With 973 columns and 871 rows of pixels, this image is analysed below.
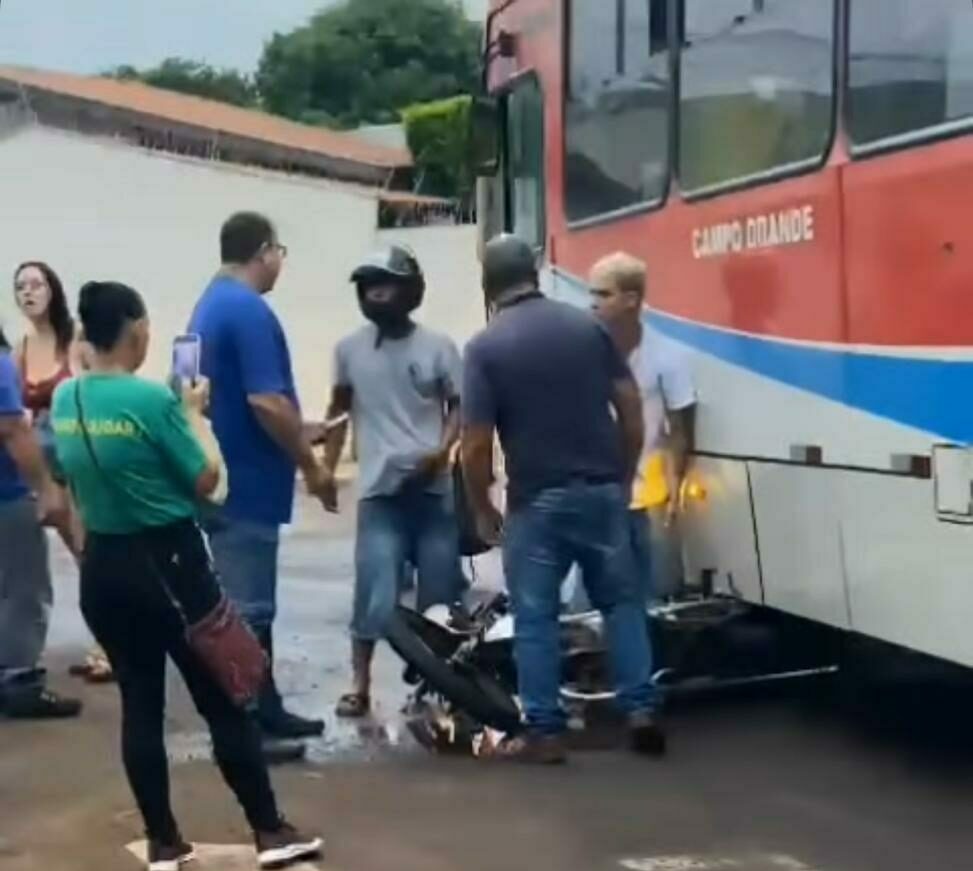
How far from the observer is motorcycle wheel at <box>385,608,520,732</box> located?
8.23m

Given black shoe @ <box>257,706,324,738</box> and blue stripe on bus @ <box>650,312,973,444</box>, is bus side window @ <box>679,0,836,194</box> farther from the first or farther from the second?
black shoe @ <box>257,706,324,738</box>

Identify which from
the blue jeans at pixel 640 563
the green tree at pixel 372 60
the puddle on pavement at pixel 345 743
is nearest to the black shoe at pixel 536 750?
the puddle on pavement at pixel 345 743

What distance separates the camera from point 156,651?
6441 millimetres

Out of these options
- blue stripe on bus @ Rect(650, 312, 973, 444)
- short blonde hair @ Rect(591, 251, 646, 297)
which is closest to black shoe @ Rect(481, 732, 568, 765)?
blue stripe on bus @ Rect(650, 312, 973, 444)

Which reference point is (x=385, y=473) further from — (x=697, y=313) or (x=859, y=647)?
(x=859, y=647)

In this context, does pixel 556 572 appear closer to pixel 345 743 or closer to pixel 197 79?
pixel 345 743

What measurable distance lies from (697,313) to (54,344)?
2763 millimetres

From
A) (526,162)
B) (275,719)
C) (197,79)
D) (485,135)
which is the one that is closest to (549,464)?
(275,719)

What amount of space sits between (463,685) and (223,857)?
5.80 ft

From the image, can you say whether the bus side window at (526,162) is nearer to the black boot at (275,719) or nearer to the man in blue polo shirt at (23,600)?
the man in blue polo shirt at (23,600)

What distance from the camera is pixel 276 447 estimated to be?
777 cm

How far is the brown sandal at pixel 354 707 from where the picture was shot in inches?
356

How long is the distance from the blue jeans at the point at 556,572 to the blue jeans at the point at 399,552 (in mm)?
803

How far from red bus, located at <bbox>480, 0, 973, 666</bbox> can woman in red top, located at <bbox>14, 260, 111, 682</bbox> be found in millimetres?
2324
